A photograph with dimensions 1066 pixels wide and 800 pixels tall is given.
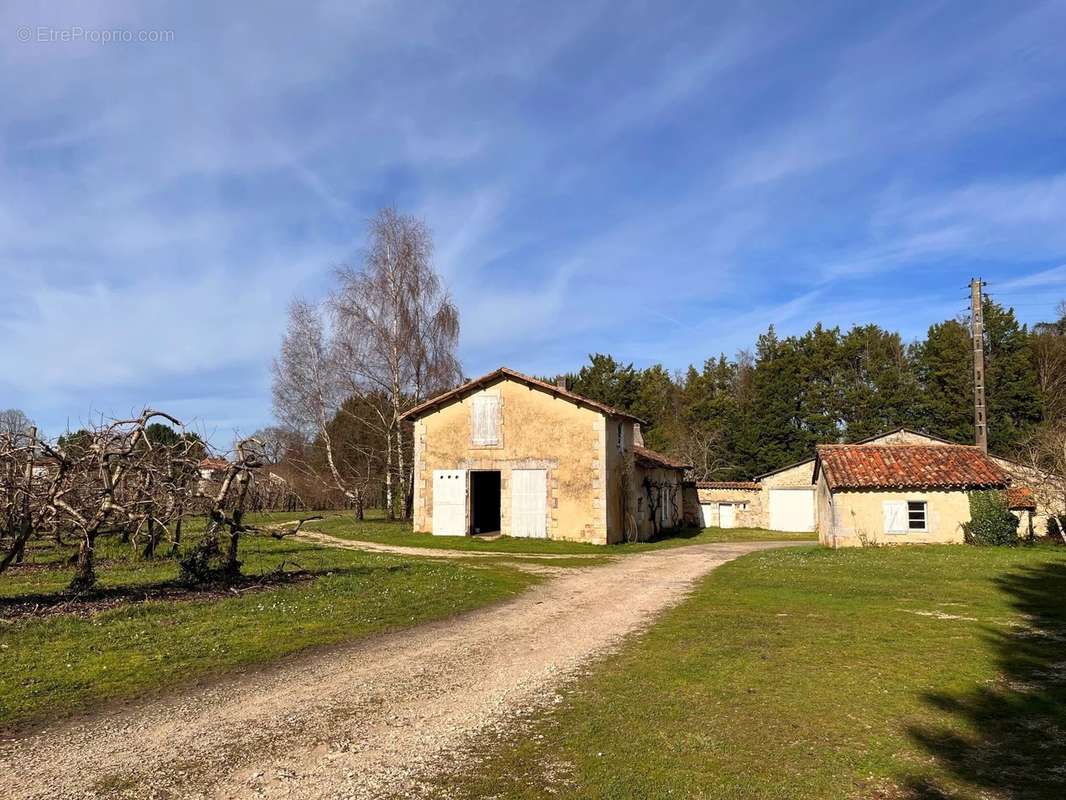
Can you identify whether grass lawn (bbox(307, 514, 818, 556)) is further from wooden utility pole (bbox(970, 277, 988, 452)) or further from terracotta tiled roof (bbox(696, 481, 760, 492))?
wooden utility pole (bbox(970, 277, 988, 452))

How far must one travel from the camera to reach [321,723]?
20.5 feet

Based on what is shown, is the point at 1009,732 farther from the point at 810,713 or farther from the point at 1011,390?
the point at 1011,390

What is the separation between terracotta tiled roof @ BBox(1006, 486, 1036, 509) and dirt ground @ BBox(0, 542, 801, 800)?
2324 cm

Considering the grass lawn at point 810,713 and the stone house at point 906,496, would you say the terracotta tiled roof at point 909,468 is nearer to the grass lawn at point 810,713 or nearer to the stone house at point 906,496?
the stone house at point 906,496

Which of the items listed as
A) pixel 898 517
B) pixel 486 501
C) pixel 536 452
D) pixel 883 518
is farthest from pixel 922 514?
pixel 486 501

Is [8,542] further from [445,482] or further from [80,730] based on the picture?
[445,482]

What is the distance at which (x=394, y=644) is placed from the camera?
9570 mm

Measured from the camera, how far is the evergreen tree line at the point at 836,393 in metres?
48.7

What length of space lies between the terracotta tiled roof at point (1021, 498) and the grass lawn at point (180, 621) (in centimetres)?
2081

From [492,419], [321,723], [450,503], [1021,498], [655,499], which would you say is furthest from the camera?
[655,499]

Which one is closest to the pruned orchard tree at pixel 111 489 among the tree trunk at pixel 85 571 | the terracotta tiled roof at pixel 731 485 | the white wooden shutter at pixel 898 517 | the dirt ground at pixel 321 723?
the tree trunk at pixel 85 571

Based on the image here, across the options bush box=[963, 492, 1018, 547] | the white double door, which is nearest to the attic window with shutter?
the white double door

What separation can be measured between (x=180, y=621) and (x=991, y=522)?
986 inches

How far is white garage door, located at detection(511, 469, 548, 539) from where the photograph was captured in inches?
A: 1080
